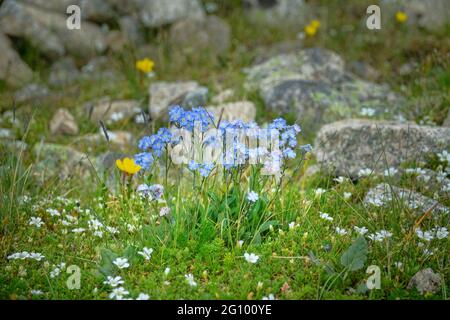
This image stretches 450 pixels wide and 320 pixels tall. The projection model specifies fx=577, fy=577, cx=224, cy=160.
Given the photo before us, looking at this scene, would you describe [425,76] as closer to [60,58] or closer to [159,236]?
[159,236]

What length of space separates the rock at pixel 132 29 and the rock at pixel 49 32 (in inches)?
15.3

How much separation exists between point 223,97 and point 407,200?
360 centimetres

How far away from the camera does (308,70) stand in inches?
332

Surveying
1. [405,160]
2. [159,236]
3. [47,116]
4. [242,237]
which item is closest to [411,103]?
[405,160]

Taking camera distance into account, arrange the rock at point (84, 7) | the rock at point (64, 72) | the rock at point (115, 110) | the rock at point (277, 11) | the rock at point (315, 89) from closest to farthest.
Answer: the rock at point (315, 89)
the rock at point (115, 110)
the rock at point (64, 72)
the rock at point (84, 7)
the rock at point (277, 11)

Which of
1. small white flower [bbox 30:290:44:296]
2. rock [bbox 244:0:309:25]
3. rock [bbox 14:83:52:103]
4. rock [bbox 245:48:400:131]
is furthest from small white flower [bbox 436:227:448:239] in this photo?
rock [bbox 244:0:309:25]

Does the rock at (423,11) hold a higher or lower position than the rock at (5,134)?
higher

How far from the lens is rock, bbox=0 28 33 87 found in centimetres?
856

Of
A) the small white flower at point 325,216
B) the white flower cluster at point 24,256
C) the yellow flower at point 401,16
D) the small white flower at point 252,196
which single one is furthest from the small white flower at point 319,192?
the yellow flower at point 401,16

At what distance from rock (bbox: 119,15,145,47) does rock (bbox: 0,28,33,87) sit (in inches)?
67.7

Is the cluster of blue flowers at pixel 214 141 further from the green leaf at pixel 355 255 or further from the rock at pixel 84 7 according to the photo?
the rock at pixel 84 7

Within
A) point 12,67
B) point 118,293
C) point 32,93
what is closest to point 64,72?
point 12,67

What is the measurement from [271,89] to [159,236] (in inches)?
151

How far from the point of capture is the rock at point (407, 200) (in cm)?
470
